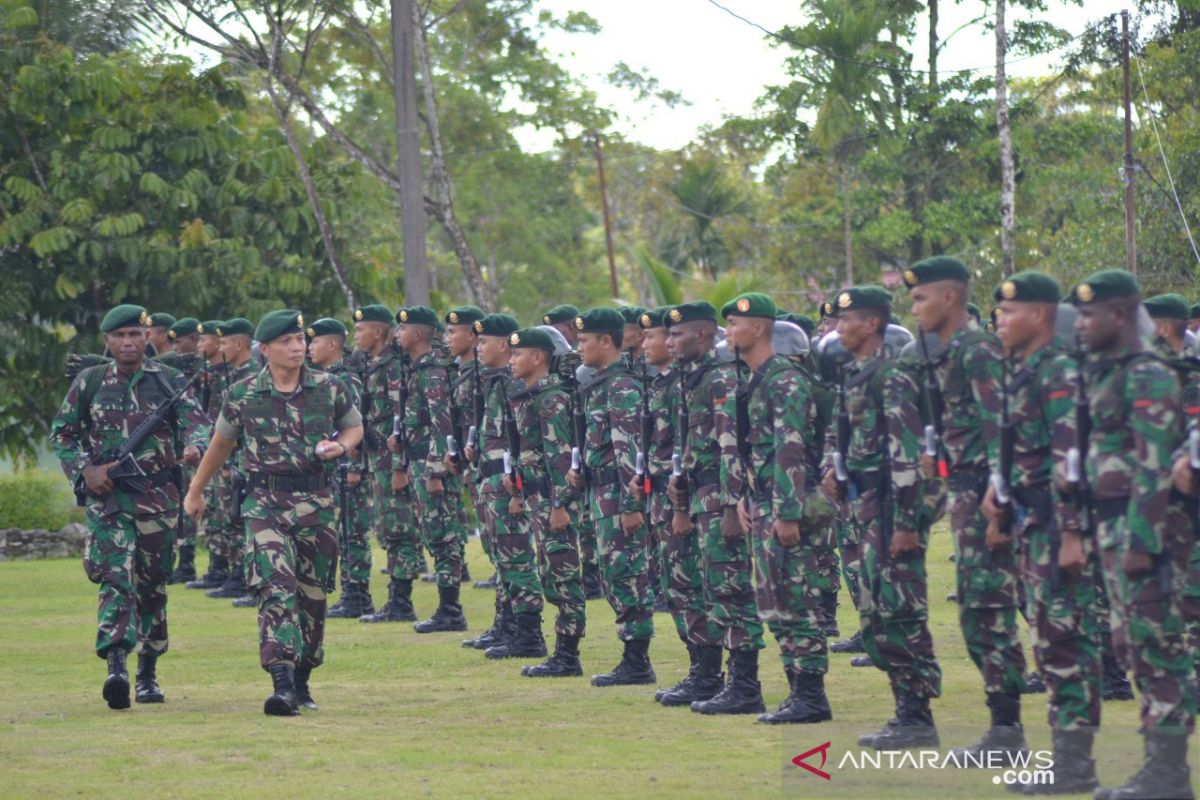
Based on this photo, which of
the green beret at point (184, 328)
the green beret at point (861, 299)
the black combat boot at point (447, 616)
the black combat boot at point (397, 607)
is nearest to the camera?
the green beret at point (861, 299)

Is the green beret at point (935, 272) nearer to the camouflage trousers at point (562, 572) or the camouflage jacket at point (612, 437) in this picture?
the camouflage jacket at point (612, 437)

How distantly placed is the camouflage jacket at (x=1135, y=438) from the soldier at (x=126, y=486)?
5.93 metres

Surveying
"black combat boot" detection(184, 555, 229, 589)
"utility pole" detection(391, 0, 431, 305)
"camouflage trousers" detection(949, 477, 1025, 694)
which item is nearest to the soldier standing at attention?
"camouflage trousers" detection(949, 477, 1025, 694)

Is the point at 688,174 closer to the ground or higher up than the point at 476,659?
higher up

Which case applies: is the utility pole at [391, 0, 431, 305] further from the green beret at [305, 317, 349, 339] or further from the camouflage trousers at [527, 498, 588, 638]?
the camouflage trousers at [527, 498, 588, 638]

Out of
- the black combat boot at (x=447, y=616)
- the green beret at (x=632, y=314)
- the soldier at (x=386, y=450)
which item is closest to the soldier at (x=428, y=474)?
the black combat boot at (x=447, y=616)

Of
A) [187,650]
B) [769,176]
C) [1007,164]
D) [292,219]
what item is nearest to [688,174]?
[769,176]

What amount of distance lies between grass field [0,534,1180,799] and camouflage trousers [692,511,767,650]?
19.1 inches

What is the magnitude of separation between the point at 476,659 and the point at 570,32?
101 feet

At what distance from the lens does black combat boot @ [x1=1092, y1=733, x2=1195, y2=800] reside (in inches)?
274

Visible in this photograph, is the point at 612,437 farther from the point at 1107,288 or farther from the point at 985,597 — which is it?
the point at 1107,288

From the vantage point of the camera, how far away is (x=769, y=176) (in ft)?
140

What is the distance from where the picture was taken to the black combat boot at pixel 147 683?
11.2 metres

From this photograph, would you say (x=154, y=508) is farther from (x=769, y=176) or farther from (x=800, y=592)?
(x=769, y=176)
